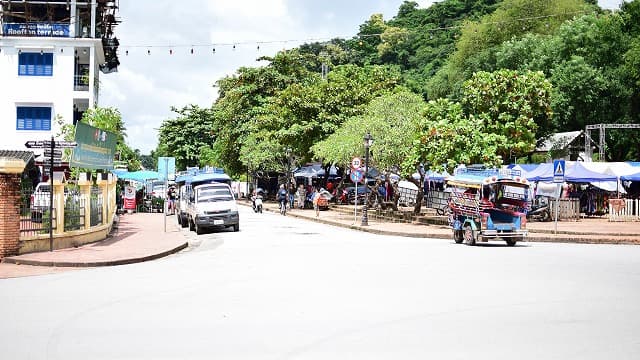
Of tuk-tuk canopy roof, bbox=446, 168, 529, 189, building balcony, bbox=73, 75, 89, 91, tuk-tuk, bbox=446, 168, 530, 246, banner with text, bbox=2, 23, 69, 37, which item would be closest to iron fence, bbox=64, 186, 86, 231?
tuk-tuk, bbox=446, 168, 530, 246

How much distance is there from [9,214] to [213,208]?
13.0 m

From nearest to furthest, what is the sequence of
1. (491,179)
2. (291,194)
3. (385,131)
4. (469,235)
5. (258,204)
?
(491,179), (469,235), (385,131), (258,204), (291,194)

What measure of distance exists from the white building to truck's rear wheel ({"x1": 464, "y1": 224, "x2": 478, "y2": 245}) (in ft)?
93.0

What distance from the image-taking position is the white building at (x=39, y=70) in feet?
143

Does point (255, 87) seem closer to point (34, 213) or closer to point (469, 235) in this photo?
point (469, 235)

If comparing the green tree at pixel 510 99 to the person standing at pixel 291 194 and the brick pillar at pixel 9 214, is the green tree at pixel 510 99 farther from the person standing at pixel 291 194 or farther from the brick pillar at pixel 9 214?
the brick pillar at pixel 9 214

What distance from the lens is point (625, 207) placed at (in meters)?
39.2

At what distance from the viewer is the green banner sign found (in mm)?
23859

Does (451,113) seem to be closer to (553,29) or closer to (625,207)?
(625,207)

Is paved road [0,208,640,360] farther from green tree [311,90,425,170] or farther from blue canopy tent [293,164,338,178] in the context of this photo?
blue canopy tent [293,164,338,178]

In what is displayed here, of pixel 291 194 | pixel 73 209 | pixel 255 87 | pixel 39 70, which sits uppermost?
pixel 255 87

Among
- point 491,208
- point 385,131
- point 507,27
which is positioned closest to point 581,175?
point 385,131

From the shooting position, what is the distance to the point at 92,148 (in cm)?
2548

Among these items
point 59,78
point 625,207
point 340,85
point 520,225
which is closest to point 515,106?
point 625,207
